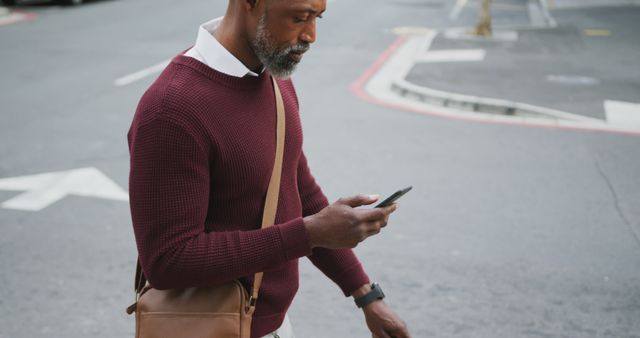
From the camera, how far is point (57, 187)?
21.1ft

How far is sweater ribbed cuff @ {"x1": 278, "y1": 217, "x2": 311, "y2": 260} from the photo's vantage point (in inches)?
72.4

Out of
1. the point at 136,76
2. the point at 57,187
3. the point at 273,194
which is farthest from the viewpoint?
the point at 136,76

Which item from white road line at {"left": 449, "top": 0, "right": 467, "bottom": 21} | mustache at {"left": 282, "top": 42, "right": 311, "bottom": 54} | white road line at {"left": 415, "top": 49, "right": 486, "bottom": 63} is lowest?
white road line at {"left": 449, "top": 0, "right": 467, "bottom": 21}

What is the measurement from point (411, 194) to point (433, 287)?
1.72 metres

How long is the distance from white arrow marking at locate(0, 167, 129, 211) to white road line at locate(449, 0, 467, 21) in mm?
15147

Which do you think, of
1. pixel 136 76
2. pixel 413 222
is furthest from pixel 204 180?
pixel 136 76

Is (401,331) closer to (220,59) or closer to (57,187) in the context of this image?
(220,59)

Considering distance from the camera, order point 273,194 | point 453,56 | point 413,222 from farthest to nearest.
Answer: point 453,56, point 413,222, point 273,194

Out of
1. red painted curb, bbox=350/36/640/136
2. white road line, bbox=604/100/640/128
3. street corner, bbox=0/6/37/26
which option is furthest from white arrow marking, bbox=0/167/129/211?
street corner, bbox=0/6/37/26

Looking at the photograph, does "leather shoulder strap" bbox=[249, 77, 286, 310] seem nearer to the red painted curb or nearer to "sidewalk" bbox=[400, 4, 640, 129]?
the red painted curb

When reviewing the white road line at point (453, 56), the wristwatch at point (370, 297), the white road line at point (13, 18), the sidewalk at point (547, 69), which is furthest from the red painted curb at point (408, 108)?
the white road line at point (13, 18)

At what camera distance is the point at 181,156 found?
176 cm

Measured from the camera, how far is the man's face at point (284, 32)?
1864 mm

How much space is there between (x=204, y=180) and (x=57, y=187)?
503 centimetres
